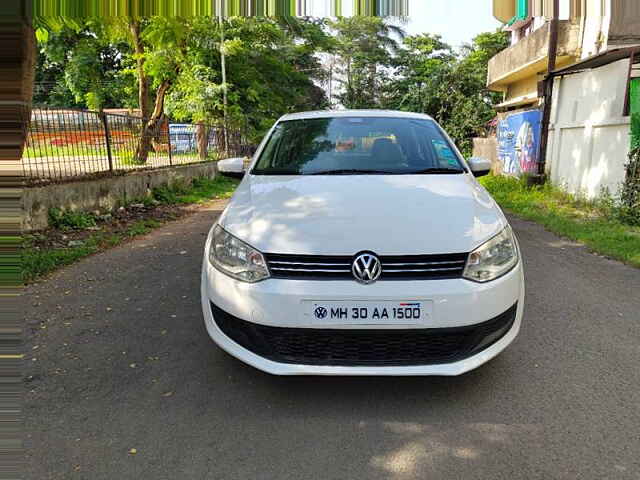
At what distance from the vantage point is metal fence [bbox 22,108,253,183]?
683 cm

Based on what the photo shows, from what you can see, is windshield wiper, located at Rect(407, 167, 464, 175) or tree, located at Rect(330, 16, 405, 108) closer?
windshield wiper, located at Rect(407, 167, 464, 175)

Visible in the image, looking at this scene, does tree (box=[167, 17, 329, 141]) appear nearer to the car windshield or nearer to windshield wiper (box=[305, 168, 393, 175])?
the car windshield

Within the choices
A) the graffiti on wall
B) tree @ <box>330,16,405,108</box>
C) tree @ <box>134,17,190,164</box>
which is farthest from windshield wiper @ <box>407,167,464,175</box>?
tree @ <box>330,16,405,108</box>

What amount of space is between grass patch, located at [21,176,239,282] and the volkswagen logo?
380 cm

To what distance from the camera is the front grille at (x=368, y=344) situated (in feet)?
8.48

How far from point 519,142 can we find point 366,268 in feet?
40.9

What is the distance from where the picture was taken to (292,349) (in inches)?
105

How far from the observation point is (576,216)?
8.46 meters

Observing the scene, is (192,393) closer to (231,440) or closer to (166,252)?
(231,440)

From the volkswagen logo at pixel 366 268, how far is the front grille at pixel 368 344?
0.85 feet

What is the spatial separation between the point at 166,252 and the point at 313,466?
4495 mm

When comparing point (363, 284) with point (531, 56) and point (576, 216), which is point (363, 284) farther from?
point (531, 56)

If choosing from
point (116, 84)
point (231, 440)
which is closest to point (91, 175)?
point (231, 440)

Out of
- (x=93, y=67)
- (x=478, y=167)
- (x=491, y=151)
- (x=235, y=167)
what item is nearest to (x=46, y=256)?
(x=235, y=167)
